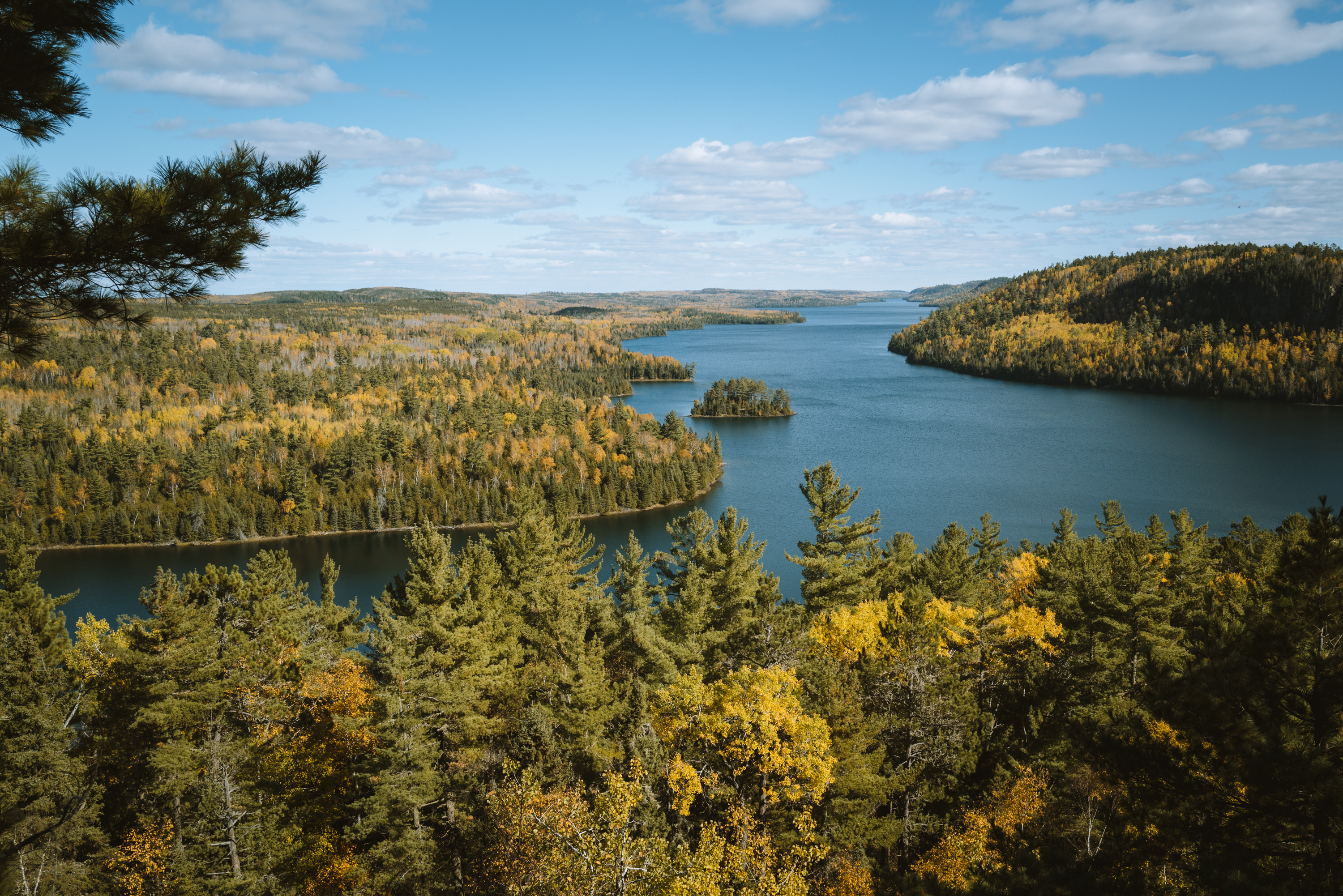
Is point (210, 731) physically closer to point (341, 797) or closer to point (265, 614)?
point (341, 797)

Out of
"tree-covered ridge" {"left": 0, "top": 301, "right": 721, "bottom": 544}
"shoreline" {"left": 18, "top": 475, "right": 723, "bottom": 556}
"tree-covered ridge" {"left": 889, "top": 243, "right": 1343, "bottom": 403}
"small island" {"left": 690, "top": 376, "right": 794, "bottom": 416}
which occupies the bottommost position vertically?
"shoreline" {"left": 18, "top": 475, "right": 723, "bottom": 556}

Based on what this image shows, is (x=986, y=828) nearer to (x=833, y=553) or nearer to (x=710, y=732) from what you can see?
(x=710, y=732)

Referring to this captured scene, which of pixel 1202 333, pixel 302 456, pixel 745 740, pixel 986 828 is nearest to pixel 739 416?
pixel 302 456

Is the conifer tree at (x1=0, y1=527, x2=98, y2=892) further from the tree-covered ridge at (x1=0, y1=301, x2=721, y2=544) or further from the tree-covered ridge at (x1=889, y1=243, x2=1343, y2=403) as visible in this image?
the tree-covered ridge at (x1=889, y1=243, x2=1343, y2=403)

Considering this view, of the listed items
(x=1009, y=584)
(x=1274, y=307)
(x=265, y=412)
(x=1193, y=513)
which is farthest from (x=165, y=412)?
(x=1274, y=307)

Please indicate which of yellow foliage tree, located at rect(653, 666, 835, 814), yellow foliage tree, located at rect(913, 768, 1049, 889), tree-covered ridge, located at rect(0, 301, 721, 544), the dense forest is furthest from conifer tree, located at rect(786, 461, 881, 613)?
tree-covered ridge, located at rect(0, 301, 721, 544)
